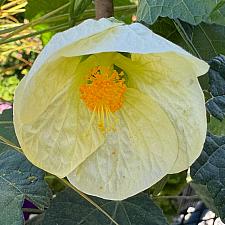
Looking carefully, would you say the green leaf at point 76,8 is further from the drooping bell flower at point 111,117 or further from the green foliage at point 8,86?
the green foliage at point 8,86

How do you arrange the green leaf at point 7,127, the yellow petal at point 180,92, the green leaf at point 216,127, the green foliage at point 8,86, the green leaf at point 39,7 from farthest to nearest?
the green foliage at point 8,86, the green leaf at point 39,7, the green leaf at point 7,127, the green leaf at point 216,127, the yellow petal at point 180,92

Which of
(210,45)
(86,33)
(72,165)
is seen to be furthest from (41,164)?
(210,45)

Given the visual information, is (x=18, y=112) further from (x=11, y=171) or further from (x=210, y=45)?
(x=210, y=45)

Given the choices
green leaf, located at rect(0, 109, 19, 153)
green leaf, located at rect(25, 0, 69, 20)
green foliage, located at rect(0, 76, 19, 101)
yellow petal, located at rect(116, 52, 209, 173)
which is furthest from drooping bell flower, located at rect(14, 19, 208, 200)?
green foliage, located at rect(0, 76, 19, 101)

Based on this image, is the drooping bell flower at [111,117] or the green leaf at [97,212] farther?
the green leaf at [97,212]

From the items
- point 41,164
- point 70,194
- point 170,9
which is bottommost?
point 70,194

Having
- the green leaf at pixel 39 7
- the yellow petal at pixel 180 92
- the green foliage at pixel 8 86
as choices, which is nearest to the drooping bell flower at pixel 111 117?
the yellow petal at pixel 180 92

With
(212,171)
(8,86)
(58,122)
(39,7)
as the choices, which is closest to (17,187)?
(58,122)

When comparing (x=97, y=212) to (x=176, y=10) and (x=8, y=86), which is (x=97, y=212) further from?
(x=8, y=86)

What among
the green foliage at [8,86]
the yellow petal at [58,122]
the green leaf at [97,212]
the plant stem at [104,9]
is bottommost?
the green foliage at [8,86]
